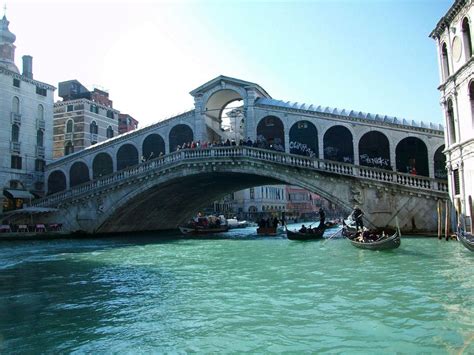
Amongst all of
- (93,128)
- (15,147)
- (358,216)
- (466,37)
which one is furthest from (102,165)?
(466,37)

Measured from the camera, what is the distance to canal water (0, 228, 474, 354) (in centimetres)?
494

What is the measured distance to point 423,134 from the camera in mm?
18453

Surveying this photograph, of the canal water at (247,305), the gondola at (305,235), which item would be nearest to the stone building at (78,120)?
the gondola at (305,235)

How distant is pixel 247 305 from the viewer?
6.60 metres

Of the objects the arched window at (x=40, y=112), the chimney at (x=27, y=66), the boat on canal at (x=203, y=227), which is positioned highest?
the chimney at (x=27, y=66)

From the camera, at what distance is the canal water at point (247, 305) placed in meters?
4.94

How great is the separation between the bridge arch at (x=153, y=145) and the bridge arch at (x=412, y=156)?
12175 millimetres

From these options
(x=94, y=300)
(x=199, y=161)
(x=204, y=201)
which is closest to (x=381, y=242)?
(x=94, y=300)

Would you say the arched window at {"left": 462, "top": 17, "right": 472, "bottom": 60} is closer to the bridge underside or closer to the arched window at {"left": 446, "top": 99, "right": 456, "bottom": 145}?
the arched window at {"left": 446, "top": 99, "right": 456, "bottom": 145}

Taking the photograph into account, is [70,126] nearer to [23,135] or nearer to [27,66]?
[27,66]

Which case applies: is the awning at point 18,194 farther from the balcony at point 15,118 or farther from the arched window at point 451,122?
the arched window at point 451,122

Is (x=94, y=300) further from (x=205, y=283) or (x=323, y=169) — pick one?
(x=323, y=169)

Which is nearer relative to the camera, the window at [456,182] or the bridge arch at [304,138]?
the window at [456,182]

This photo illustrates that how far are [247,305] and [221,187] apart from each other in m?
19.0
